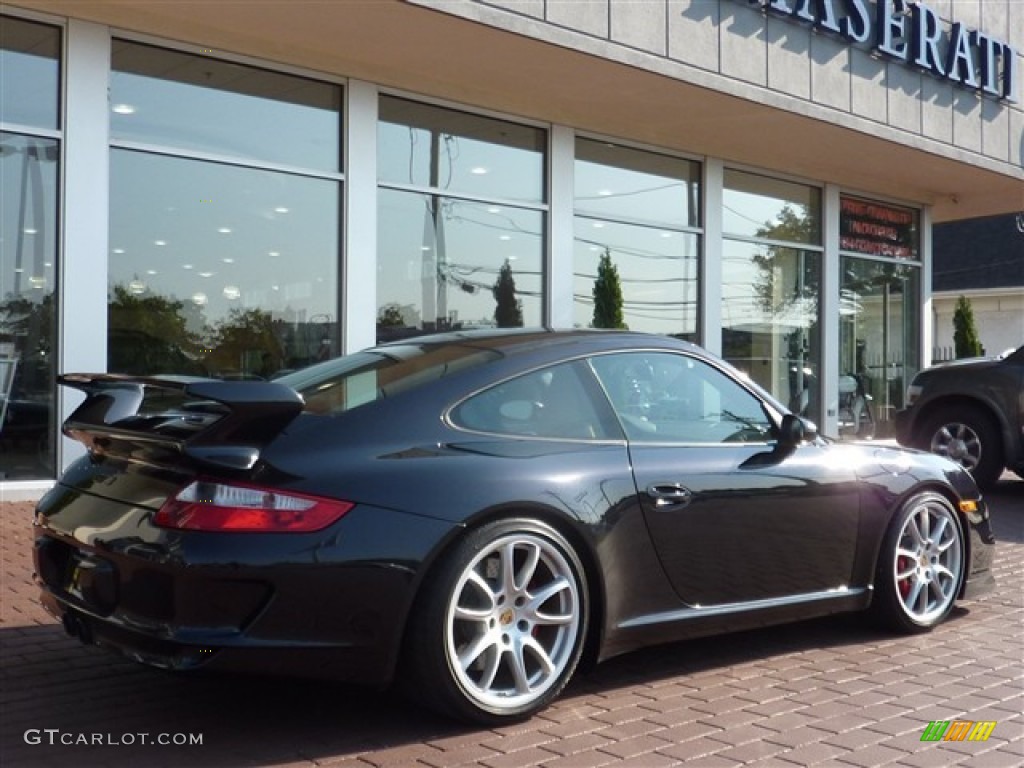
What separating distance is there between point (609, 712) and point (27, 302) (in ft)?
21.8


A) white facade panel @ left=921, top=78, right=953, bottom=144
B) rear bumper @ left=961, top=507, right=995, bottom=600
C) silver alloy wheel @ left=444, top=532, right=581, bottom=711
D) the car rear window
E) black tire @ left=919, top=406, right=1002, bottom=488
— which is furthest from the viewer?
white facade panel @ left=921, top=78, right=953, bottom=144

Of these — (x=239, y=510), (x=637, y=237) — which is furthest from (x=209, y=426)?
(x=637, y=237)

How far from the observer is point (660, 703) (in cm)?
414

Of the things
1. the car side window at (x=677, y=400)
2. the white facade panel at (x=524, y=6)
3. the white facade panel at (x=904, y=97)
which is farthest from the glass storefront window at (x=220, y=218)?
the white facade panel at (x=904, y=97)

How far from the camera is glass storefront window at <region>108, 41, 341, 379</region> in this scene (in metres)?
9.42

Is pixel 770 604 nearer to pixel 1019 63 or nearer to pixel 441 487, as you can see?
pixel 441 487

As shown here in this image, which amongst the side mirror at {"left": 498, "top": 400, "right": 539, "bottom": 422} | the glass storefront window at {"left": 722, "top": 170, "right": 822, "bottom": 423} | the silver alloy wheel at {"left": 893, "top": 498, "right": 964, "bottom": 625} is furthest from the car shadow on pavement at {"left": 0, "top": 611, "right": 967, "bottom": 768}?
the glass storefront window at {"left": 722, "top": 170, "right": 822, "bottom": 423}

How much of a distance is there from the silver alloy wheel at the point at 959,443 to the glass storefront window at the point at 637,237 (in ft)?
12.1

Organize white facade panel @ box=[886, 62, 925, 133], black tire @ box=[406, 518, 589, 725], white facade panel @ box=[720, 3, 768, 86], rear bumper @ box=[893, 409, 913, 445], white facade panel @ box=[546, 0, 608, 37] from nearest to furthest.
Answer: black tire @ box=[406, 518, 589, 725], white facade panel @ box=[546, 0, 608, 37], rear bumper @ box=[893, 409, 913, 445], white facade panel @ box=[720, 3, 768, 86], white facade panel @ box=[886, 62, 925, 133]

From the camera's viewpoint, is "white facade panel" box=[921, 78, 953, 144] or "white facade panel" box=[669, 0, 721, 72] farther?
"white facade panel" box=[921, 78, 953, 144]

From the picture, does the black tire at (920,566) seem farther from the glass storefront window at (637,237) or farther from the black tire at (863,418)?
the black tire at (863,418)

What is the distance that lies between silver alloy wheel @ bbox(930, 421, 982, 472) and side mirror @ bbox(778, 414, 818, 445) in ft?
21.4

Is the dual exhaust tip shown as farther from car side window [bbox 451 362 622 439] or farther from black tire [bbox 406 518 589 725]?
car side window [bbox 451 362 622 439]

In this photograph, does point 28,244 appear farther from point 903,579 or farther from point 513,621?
point 903,579
